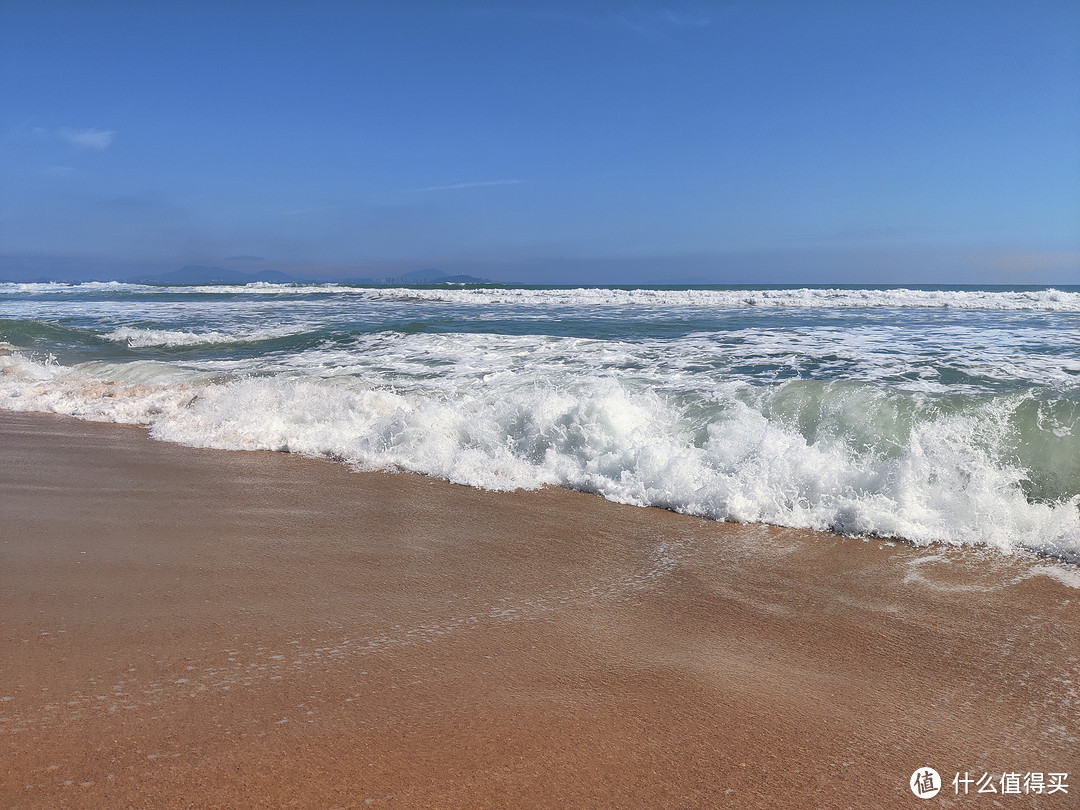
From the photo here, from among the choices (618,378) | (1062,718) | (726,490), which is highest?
(618,378)

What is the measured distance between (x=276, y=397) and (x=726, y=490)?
15.5 ft

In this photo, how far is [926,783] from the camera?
6.68 ft

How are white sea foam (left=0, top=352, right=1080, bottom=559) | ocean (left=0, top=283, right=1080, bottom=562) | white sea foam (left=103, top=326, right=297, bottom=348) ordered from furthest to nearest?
1. white sea foam (left=103, top=326, right=297, bottom=348)
2. ocean (left=0, top=283, right=1080, bottom=562)
3. white sea foam (left=0, top=352, right=1080, bottom=559)

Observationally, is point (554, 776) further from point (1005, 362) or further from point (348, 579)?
point (1005, 362)

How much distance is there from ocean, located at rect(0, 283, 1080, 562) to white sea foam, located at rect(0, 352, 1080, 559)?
17 millimetres

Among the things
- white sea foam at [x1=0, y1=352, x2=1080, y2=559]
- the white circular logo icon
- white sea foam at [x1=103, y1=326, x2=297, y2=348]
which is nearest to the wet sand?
the white circular logo icon

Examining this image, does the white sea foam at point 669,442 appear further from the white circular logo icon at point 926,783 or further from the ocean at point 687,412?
the white circular logo icon at point 926,783

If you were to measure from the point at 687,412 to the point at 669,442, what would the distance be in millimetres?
865

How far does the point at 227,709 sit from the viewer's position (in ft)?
7.21

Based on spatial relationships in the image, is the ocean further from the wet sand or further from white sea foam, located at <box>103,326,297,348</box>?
white sea foam, located at <box>103,326,297,348</box>

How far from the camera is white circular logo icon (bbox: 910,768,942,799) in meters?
2.00

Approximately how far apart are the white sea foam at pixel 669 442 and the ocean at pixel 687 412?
0.05 feet

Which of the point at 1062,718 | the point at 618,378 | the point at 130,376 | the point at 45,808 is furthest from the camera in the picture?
the point at 130,376

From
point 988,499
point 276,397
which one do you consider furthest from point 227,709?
point 276,397
